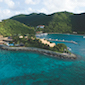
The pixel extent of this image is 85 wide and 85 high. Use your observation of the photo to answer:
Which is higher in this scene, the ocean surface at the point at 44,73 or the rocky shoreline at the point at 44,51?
the rocky shoreline at the point at 44,51

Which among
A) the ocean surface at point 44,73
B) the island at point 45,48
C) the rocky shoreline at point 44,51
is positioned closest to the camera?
the ocean surface at point 44,73

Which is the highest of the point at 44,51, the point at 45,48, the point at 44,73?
the point at 45,48

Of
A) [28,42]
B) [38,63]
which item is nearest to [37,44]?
[28,42]

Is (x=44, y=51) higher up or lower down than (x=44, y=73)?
higher up

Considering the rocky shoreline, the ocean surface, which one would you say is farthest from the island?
the ocean surface

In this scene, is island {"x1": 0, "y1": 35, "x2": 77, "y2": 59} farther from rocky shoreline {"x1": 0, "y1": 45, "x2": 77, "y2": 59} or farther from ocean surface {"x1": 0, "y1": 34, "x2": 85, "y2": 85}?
ocean surface {"x1": 0, "y1": 34, "x2": 85, "y2": 85}

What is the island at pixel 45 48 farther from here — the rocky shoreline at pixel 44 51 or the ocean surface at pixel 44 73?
the ocean surface at pixel 44 73

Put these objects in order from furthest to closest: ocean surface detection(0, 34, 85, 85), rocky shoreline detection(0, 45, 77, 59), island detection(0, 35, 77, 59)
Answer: island detection(0, 35, 77, 59) → rocky shoreline detection(0, 45, 77, 59) → ocean surface detection(0, 34, 85, 85)

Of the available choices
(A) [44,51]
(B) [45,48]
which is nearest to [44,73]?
(A) [44,51]

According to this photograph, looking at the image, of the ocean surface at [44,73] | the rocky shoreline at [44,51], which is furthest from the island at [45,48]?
the ocean surface at [44,73]

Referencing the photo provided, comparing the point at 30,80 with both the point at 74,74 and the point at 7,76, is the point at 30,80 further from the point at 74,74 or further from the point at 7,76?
the point at 74,74

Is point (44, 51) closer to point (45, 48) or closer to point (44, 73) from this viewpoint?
point (45, 48)
